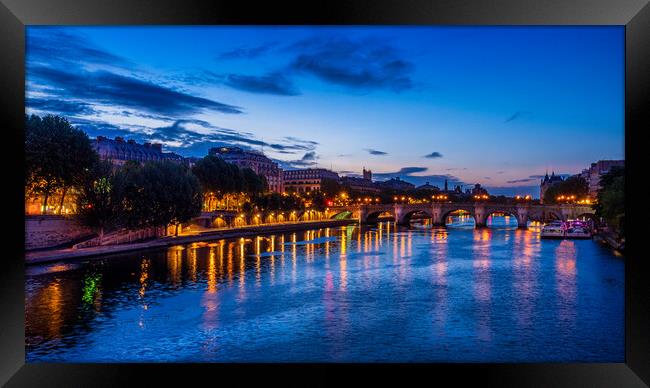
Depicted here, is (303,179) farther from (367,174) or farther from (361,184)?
(367,174)

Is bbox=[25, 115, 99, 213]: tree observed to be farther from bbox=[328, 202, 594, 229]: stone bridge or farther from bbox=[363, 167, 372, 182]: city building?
bbox=[363, 167, 372, 182]: city building

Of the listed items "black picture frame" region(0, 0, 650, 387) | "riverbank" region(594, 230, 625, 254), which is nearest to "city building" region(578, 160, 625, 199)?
"riverbank" region(594, 230, 625, 254)

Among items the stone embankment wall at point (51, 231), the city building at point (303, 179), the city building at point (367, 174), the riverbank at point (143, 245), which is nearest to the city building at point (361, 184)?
the city building at point (367, 174)

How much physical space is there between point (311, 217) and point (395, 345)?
48.7 metres

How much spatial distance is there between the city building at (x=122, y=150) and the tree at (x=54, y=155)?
2816cm

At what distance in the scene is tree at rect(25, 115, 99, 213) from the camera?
74.7ft

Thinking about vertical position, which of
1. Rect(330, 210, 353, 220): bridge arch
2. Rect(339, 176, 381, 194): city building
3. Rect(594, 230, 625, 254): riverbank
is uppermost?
Rect(339, 176, 381, 194): city building

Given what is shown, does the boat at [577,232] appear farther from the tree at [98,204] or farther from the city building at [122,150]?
the city building at [122,150]

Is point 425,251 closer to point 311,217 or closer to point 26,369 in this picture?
point 26,369

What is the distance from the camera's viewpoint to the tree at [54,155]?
2277 centimetres

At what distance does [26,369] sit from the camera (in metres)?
6.40

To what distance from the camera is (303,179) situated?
93.6 m

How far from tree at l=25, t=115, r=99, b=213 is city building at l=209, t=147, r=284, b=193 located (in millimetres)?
49301
